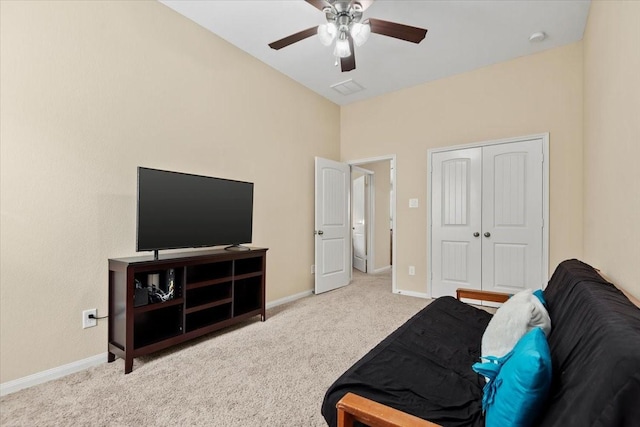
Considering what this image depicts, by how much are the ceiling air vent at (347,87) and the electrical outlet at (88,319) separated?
12.5ft

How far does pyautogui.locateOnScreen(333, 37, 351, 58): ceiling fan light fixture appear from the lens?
8.17 ft

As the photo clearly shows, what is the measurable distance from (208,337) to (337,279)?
233 cm

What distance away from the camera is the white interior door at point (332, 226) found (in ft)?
14.5

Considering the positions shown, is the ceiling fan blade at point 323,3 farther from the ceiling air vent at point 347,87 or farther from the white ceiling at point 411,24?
the ceiling air vent at point 347,87

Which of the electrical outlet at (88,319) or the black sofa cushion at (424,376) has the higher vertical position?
the black sofa cushion at (424,376)

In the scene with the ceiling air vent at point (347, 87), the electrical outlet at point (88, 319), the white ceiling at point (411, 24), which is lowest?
the electrical outlet at point (88, 319)

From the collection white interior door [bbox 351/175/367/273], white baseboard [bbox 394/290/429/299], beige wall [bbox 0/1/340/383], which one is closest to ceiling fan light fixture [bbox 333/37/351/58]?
beige wall [bbox 0/1/340/383]

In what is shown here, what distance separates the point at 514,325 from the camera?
1.23 m

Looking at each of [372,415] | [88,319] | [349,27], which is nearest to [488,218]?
[349,27]

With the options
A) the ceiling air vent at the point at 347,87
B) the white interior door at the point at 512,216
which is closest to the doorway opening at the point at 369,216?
the ceiling air vent at the point at 347,87

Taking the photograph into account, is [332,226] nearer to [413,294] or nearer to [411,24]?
[413,294]

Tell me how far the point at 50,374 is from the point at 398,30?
357 cm

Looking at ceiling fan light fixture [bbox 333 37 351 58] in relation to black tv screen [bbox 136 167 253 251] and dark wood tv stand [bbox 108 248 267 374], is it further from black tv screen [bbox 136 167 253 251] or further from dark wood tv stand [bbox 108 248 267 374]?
dark wood tv stand [bbox 108 248 267 374]

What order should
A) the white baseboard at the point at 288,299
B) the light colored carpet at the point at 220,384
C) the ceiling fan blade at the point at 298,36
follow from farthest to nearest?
the white baseboard at the point at 288,299
the ceiling fan blade at the point at 298,36
the light colored carpet at the point at 220,384
